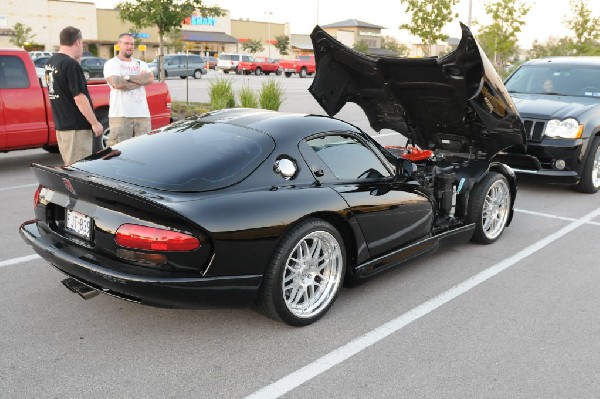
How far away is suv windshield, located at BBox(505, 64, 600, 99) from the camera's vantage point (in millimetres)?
8547

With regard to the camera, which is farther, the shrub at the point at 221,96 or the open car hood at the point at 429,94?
the shrub at the point at 221,96

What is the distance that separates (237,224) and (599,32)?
34741 mm

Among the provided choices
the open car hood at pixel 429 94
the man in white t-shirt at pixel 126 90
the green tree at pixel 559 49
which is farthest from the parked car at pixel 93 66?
the open car hood at pixel 429 94

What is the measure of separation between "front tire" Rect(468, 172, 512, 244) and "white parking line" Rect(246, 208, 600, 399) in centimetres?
35

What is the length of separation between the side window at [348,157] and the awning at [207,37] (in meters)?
71.9

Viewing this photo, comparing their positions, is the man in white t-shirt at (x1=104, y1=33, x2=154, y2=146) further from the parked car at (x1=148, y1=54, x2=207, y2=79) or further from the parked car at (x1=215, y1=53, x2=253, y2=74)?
the parked car at (x1=215, y1=53, x2=253, y2=74)

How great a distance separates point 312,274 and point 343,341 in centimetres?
48

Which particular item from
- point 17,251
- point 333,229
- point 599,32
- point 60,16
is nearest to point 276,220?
point 333,229

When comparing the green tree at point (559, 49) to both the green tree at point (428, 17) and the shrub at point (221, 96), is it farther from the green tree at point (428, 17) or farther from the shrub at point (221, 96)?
the shrub at point (221, 96)

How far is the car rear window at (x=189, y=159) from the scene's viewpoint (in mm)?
3438

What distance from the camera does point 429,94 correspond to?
5508 millimetres

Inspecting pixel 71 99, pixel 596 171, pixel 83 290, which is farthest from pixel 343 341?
pixel 596 171

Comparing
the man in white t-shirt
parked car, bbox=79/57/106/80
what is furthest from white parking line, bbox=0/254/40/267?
parked car, bbox=79/57/106/80

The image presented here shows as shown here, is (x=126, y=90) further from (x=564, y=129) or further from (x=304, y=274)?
(x=564, y=129)
